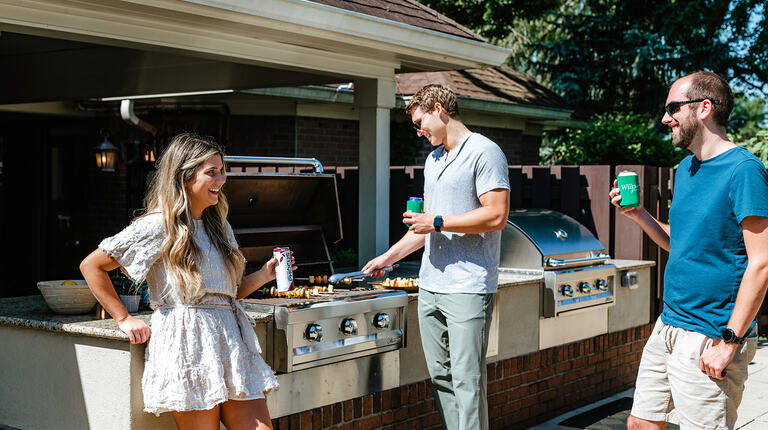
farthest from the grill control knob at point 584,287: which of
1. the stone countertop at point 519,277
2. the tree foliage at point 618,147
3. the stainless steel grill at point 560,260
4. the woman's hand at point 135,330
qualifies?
the tree foliage at point 618,147

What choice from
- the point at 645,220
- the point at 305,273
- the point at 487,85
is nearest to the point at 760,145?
the point at 487,85

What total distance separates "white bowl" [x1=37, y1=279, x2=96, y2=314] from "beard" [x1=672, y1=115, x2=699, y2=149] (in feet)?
8.78

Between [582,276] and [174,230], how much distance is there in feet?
11.7

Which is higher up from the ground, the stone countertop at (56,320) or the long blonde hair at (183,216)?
the long blonde hair at (183,216)

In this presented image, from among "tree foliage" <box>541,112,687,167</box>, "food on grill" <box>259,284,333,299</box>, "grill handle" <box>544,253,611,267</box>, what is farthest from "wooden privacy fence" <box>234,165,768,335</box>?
"tree foliage" <box>541,112,687,167</box>

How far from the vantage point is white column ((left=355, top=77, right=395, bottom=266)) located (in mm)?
6227

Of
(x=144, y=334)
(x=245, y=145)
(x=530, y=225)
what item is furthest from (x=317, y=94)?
(x=144, y=334)

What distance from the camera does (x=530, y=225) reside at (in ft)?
19.8

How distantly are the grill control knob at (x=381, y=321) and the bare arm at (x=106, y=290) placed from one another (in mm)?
1505

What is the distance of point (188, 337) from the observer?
3.18m

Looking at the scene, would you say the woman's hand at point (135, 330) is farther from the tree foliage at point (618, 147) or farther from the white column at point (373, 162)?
the tree foliage at point (618, 147)

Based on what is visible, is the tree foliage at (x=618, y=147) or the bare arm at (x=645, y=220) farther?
the tree foliage at (x=618, y=147)

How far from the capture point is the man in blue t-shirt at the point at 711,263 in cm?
301

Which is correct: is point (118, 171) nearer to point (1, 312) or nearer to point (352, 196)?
point (352, 196)
